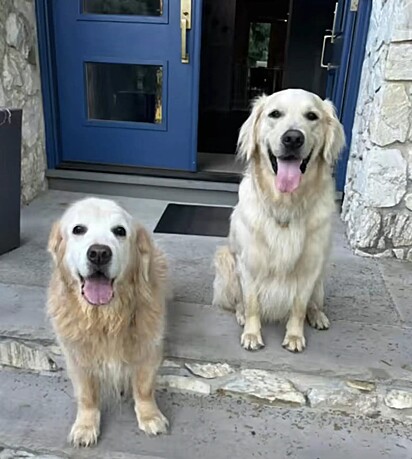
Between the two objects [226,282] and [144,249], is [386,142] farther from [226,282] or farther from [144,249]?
[144,249]

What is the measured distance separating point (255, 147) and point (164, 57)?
178cm

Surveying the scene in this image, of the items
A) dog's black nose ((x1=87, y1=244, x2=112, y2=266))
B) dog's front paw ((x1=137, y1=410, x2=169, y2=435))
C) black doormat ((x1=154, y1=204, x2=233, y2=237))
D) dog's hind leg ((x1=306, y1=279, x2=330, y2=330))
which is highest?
dog's black nose ((x1=87, y1=244, x2=112, y2=266))

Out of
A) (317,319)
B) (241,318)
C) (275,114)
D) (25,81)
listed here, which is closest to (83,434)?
(241,318)

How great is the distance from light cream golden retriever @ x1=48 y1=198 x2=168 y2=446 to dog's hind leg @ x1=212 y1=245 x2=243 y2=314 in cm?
41

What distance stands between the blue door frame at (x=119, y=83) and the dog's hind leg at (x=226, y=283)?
158cm

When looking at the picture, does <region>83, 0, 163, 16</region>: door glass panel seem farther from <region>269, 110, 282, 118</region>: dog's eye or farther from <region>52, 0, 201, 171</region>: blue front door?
<region>269, 110, 282, 118</region>: dog's eye

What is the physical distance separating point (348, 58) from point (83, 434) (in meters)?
2.72

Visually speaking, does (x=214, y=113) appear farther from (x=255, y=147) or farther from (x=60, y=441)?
(x=60, y=441)

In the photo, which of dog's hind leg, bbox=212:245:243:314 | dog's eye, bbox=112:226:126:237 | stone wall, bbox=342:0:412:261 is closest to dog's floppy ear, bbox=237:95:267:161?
dog's hind leg, bbox=212:245:243:314

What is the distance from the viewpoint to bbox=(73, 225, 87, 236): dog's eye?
134 centimetres

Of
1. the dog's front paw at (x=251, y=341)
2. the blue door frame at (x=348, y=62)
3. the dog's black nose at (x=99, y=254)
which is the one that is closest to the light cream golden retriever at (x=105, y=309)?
the dog's black nose at (x=99, y=254)

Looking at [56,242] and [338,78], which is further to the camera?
[338,78]

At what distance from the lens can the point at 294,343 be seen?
5.80 feet

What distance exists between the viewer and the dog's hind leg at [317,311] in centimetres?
191
